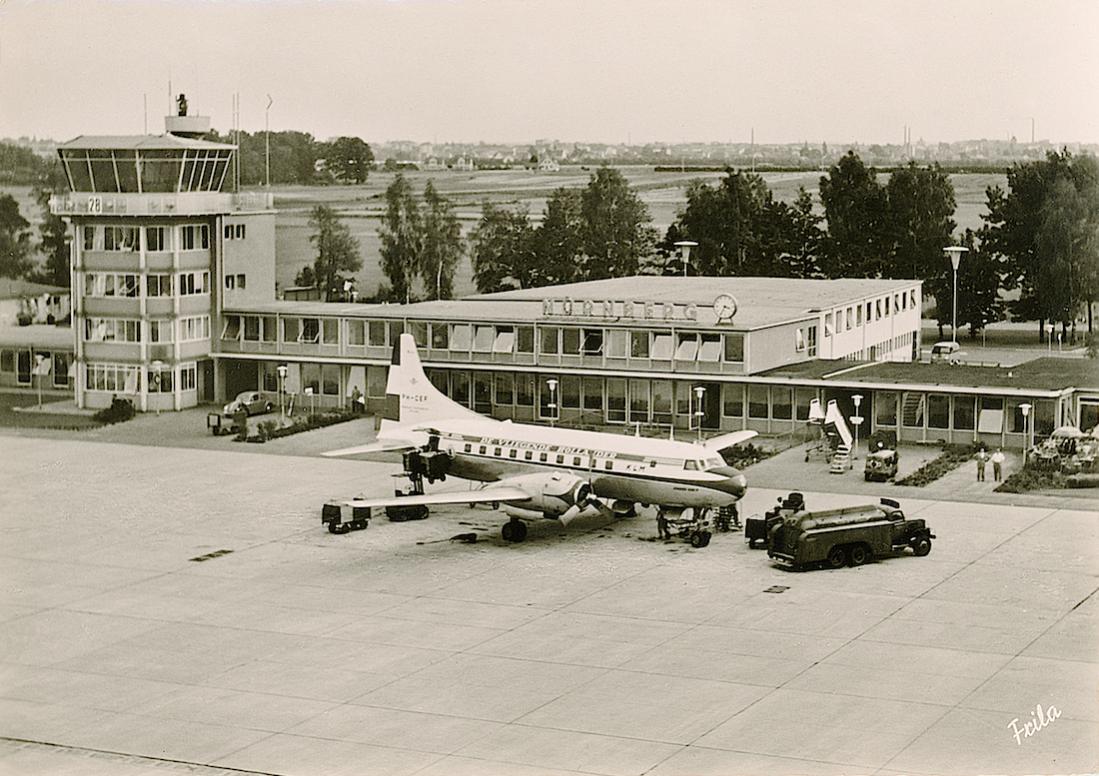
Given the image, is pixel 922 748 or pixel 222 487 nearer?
pixel 922 748

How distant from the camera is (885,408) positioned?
76.4 metres

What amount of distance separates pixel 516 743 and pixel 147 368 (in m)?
53.9

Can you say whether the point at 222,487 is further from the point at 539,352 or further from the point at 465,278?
the point at 465,278

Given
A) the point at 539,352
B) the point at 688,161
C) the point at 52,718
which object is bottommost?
the point at 52,718

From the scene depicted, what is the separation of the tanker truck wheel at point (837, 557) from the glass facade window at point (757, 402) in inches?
983

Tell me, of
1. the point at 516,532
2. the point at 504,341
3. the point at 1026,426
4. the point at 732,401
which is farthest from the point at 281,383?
the point at 1026,426

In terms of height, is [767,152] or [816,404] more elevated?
[767,152]

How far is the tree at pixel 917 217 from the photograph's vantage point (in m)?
116

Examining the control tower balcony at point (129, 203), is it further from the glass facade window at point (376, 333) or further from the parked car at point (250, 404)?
the glass facade window at point (376, 333)

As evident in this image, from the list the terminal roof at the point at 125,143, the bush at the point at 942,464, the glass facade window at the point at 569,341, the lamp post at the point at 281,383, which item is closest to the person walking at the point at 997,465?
the bush at the point at 942,464

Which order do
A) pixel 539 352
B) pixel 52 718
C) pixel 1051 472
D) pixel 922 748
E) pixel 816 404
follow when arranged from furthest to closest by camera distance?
1. pixel 539 352
2. pixel 816 404
3. pixel 1051 472
4. pixel 52 718
5. pixel 922 748

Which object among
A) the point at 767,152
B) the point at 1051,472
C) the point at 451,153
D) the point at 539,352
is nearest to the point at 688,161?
the point at 767,152

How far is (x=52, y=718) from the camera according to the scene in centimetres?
3925

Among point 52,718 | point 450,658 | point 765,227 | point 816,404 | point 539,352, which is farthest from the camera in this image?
point 765,227
